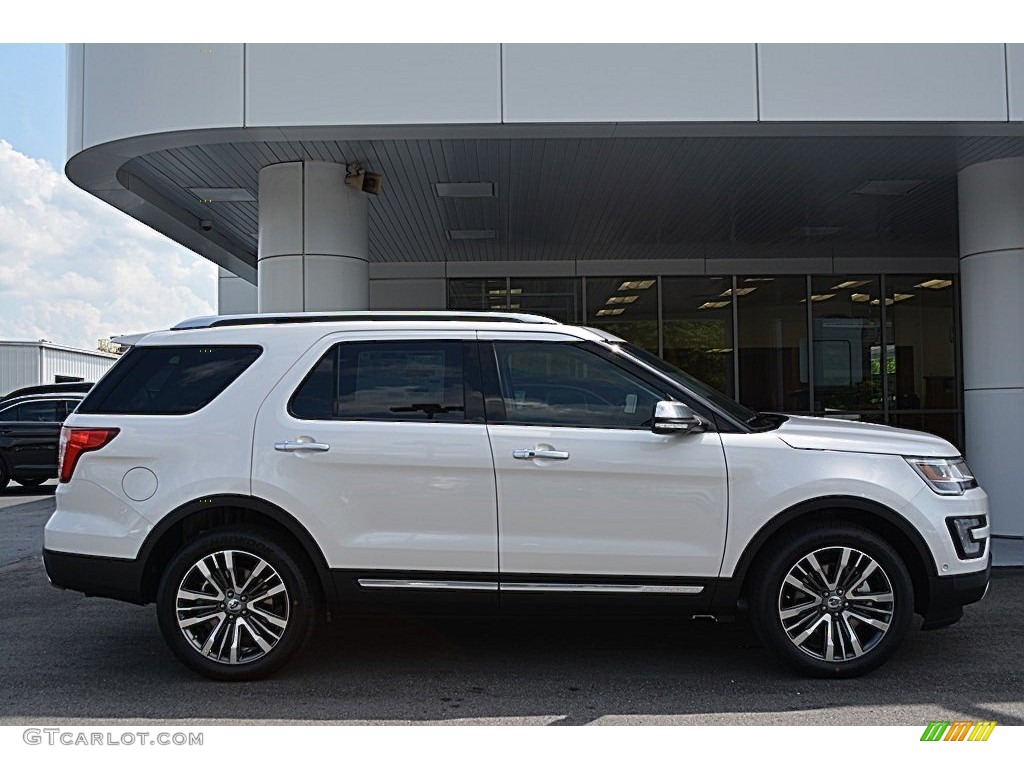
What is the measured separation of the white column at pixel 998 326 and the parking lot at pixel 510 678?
348 cm

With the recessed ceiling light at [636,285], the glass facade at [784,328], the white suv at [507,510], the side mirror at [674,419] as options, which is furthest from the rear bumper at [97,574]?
the recessed ceiling light at [636,285]

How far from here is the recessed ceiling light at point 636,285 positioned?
18.2 meters

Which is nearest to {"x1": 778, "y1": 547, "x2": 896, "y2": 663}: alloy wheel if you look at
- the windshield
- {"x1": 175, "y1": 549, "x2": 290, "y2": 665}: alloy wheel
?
the windshield

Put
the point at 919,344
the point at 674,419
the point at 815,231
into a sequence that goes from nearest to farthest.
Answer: the point at 674,419
the point at 815,231
the point at 919,344

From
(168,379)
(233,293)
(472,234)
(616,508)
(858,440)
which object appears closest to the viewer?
(616,508)

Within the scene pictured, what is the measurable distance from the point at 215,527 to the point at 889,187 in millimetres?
9192

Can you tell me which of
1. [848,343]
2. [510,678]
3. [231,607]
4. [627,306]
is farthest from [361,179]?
[848,343]

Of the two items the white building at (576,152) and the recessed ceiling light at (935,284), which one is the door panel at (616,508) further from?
the recessed ceiling light at (935,284)

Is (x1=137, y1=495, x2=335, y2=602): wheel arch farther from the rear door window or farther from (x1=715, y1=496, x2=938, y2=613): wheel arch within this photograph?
(x1=715, y1=496, x2=938, y2=613): wheel arch

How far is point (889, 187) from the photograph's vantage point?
1195 centimetres

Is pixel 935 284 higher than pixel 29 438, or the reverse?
pixel 935 284

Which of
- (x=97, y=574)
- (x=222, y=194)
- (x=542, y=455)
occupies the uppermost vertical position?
(x=222, y=194)

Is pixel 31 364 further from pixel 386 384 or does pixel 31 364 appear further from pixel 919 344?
pixel 386 384

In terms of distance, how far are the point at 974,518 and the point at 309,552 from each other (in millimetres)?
3542
